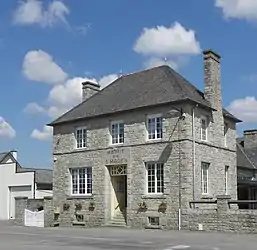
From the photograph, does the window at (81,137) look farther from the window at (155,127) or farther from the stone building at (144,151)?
the window at (155,127)

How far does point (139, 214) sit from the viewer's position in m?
27.6

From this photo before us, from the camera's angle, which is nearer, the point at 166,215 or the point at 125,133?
the point at 166,215

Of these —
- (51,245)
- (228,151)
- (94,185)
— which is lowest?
(51,245)

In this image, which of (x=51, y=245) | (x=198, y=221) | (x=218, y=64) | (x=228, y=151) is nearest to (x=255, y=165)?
(x=228, y=151)

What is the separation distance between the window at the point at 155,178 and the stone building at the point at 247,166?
28.4 ft

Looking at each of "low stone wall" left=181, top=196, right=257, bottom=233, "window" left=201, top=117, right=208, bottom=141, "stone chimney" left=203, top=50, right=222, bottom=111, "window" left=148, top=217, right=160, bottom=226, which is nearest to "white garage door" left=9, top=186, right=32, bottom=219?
"window" left=148, top=217, right=160, bottom=226

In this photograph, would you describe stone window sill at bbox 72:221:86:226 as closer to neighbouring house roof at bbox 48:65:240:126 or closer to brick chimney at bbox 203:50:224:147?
neighbouring house roof at bbox 48:65:240:126

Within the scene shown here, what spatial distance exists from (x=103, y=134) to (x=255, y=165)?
1433 cm

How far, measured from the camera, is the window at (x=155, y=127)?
90.1ft

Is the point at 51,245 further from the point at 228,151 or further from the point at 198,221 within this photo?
the point at 228,151

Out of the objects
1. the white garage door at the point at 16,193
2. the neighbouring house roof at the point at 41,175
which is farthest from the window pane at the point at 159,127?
the white garage door at the point at 16,193

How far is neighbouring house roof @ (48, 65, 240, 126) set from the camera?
1094 inches

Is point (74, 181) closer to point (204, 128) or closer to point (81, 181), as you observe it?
point (81, 181)

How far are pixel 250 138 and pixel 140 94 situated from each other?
15711mm
